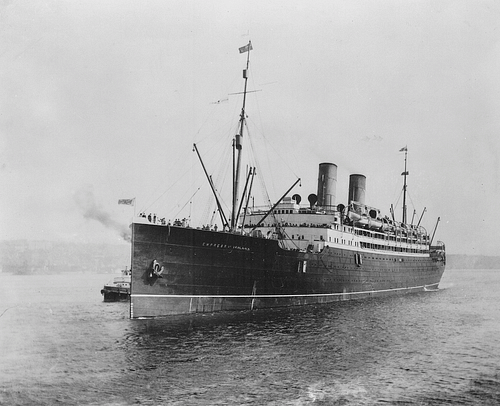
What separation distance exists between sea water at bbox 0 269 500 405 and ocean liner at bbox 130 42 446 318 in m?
1.42

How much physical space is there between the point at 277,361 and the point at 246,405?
498 cm

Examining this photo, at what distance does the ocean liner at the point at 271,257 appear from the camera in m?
24.8

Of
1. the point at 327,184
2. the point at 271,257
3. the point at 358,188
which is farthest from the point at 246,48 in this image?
the point at 358,188

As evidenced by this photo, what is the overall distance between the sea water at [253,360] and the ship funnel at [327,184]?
13.1m

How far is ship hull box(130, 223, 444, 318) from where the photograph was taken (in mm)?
24578

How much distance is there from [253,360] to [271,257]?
12004 mm

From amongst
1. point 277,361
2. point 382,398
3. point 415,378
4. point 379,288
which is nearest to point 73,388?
point 277,361

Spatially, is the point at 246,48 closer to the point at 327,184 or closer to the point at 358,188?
the point at 327,184

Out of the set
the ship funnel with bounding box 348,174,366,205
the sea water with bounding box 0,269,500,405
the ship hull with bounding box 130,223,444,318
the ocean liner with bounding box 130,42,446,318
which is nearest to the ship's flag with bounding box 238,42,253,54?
the ocean liner with bounding box 130,42,446,318

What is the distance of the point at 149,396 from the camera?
1313 centimetres

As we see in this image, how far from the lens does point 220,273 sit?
26.5m

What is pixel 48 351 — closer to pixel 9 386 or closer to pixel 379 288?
pixel 9 386

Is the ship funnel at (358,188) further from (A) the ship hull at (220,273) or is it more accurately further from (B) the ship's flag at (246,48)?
(B) the ship's flag at (246,48)

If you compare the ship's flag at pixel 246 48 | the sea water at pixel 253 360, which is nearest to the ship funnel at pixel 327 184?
the sea water at pixel 253 360
